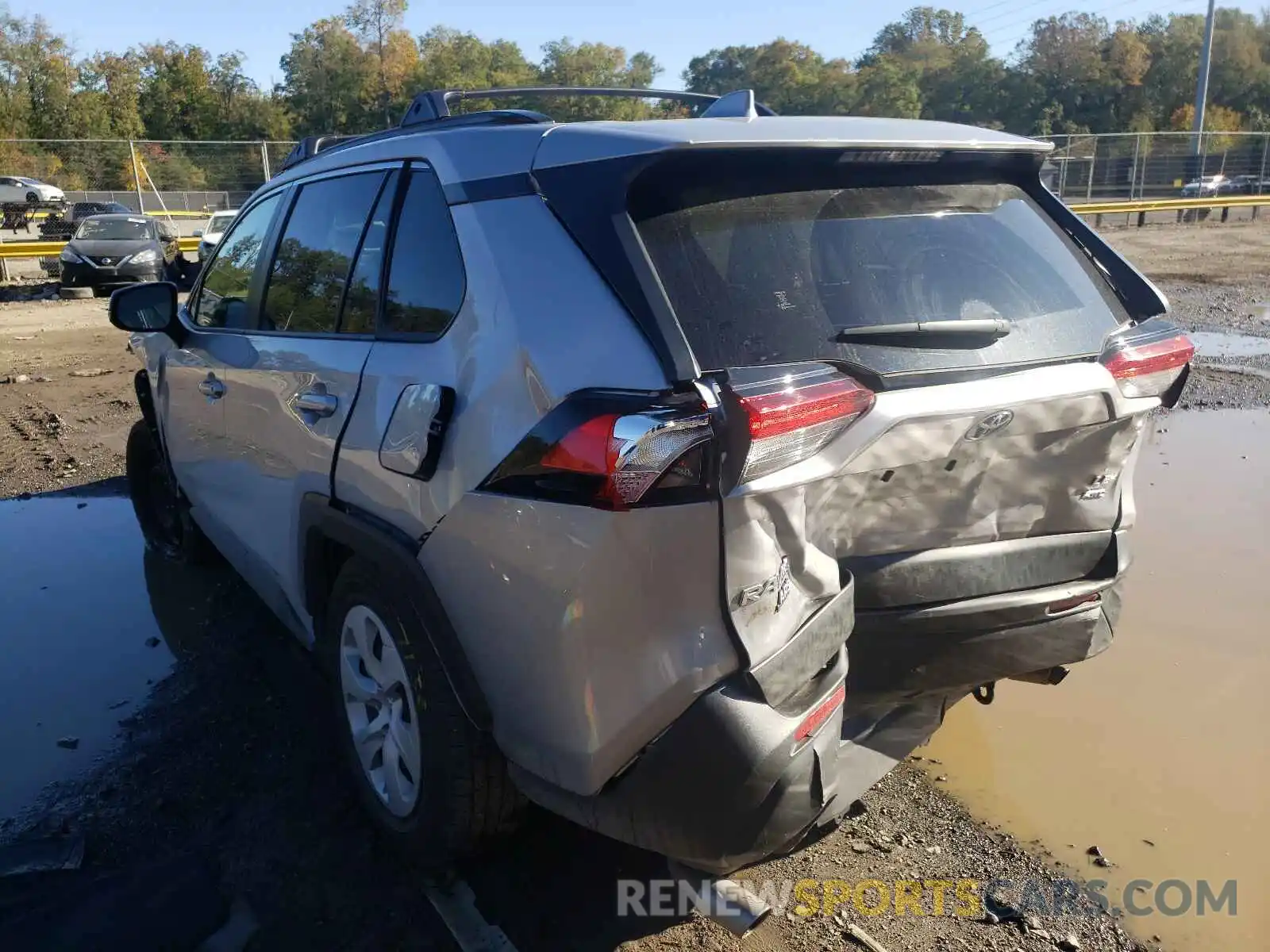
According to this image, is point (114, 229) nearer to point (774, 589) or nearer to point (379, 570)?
point (379, 570)

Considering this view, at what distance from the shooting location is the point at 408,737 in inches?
103

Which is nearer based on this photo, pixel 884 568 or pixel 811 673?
pixel 811 673

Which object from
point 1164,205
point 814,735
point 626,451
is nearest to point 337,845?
Answer: point 814,735

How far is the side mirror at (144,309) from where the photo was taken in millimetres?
4090

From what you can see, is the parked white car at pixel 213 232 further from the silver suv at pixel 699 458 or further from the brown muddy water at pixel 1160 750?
the brown muddy water at pixel 1160 750

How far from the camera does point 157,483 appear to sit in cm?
546

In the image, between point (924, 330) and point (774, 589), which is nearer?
point (774, 589)

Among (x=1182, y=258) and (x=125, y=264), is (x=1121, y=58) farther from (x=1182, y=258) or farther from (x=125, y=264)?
(x=125, y=264)

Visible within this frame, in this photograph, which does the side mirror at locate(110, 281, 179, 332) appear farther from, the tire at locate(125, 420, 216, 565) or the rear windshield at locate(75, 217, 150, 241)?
the rear windshield at locate(75, 217, 150, 241)

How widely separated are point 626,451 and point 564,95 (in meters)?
2.45

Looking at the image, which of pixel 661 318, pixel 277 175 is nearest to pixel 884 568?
pixel 661 318

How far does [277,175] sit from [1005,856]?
3.52 metres

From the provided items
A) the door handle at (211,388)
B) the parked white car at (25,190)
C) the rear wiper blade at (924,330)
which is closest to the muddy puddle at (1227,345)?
the rear wiper blade at (924,330)

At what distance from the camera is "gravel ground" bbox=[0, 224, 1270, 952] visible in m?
2.55
